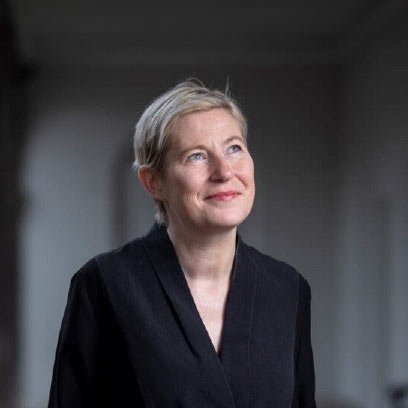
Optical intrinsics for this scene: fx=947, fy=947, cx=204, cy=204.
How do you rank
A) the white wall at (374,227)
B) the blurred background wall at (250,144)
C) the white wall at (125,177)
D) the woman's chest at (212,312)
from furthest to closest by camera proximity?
the white wall at (125,177) < the blurred background wall at (250,144) < the white wall at (374,227) < the woman's chest at (212,312)

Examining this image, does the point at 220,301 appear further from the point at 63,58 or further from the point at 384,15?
the point at 63,58

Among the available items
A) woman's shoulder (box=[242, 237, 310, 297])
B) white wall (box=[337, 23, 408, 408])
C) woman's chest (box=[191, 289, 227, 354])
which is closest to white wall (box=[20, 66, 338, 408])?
white wall (box=[337, 23, 408, 408])

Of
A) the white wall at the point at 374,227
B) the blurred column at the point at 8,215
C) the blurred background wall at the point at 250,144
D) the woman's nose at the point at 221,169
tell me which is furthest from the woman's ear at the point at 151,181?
the blurred background wall at the point at 250,144

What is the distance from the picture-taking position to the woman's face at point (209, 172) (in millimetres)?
1582

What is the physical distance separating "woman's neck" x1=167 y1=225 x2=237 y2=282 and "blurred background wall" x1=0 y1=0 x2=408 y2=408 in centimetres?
761

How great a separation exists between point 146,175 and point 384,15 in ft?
21.2

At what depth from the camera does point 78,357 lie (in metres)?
1.71

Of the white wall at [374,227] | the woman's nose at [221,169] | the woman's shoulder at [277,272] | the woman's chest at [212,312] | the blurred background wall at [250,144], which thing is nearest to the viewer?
the woman's nose at [221,169]

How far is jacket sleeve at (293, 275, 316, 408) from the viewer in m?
1.79

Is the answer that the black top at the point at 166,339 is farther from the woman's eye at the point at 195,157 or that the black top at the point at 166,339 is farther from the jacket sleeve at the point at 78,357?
the woman's eye at the point at 195,157

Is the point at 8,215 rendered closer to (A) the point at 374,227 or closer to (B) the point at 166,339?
(A) the point at 374,227

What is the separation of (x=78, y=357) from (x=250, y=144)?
9154 mm

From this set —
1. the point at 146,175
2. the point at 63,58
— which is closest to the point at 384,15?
the point at 63,58

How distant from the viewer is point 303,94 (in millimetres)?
10719
